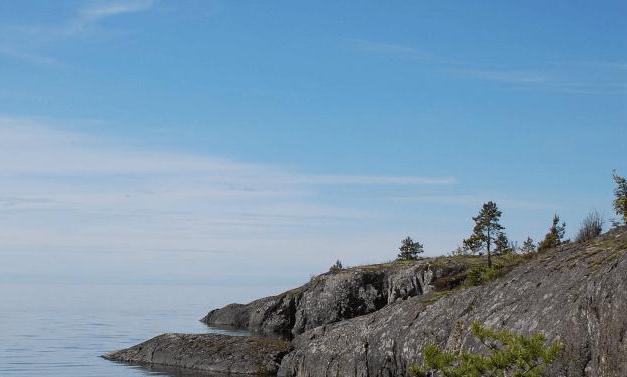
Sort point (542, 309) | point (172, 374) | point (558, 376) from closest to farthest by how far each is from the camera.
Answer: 1. point (558, 376)
2. point (542, 309)
3. point (172, 374)

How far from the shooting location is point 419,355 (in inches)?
1382

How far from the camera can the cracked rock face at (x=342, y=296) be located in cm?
6431

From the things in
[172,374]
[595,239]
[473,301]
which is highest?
[595,239]

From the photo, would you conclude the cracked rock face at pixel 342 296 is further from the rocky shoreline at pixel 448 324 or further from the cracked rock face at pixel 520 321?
the cracked rock face at pixel 520 321

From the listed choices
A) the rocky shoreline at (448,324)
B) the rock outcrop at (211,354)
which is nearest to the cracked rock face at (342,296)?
the rocky shoreline at (448,324)

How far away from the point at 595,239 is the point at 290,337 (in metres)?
37.8

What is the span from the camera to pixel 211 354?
48.3m

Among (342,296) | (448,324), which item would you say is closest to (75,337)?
(342,296)

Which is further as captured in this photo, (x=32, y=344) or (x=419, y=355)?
(x=32, y=344)

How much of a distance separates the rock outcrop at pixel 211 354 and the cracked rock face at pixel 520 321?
1.66 metres

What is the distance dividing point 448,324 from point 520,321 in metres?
5.90

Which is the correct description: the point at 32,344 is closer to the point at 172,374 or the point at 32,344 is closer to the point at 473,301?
the point at 172,374

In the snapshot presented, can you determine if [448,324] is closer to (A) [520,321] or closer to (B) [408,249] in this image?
(A) [520,321]

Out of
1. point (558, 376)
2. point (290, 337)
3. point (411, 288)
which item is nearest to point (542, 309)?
point (558, 376)
